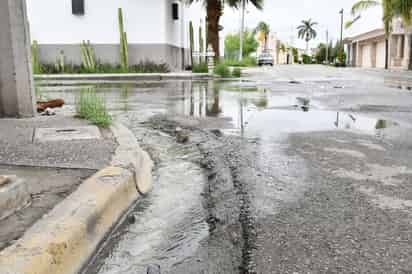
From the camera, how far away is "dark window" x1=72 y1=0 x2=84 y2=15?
68.9ft

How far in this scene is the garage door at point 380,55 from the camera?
1882 inches

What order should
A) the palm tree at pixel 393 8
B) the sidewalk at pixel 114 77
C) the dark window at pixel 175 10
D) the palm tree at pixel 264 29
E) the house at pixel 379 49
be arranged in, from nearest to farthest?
the sidewalk at pixel 114 77
the dark window at pixel 175 10
the palm tree at pixel 393 8
the house at pixel 379 49
the palm tree at pixel 264 29

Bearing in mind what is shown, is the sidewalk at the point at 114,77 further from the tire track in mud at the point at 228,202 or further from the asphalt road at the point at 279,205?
the tire track in mud at the point at 228,202

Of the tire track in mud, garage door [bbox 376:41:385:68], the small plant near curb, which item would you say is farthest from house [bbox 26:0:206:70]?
garage door [bbox 376:41:385:68]

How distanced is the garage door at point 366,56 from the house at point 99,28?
1502 inches

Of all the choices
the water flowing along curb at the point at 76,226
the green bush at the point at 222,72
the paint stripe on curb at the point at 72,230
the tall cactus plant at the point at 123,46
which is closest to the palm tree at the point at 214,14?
the green bush at the point at 222,72

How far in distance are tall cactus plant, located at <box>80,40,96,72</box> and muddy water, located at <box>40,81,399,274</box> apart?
13.3 m

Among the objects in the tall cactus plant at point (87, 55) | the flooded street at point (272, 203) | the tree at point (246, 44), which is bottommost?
the flooded street at point (272, 203)

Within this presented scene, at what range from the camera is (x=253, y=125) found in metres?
6.36

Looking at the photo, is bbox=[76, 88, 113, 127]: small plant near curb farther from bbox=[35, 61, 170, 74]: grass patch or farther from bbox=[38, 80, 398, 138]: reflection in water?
bbox=[35, 61, 170, 74]: grass patch

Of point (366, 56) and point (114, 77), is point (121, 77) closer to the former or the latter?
point (114, 77)

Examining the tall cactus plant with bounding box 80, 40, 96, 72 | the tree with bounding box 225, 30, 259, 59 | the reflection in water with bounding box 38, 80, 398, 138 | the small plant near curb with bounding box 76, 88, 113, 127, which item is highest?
the tree with bounding box 225, 30, 259, 59

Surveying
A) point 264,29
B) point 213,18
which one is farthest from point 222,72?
point 264,29

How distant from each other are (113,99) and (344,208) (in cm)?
843
